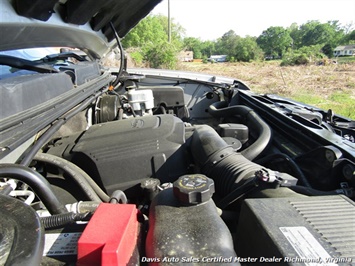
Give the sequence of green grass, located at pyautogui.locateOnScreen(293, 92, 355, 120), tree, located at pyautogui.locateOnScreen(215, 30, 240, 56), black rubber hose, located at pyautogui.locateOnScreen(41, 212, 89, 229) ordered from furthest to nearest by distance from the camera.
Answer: tree, located at pyautogui.locateOnScreen(215, 30, 240, 56)
green grass, located at pyautogui.locateOnScreen(293, 92, 355, 120)
black rubber hose, located at pyautogui.locateOnScreen(41, 212, 89, 229)

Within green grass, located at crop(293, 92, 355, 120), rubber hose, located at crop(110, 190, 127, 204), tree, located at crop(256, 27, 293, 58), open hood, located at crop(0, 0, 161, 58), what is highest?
tree, located at crop(256, 27, 293, 58)

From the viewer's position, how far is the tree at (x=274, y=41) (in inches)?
2003

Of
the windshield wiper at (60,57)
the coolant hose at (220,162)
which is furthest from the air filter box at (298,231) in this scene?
the windshield wiper at (60,57)

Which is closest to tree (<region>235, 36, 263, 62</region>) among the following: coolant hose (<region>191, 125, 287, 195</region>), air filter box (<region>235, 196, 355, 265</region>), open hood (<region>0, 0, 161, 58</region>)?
open hood (<region>0, 0, 161, 58</region>)

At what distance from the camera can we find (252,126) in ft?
5.17

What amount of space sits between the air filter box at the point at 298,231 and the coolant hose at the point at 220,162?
0.88 ft

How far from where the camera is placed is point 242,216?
0.66 metres

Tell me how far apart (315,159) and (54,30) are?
1.37 metres

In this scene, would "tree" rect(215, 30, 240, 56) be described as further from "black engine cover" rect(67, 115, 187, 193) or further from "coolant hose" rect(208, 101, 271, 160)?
"black engine cover" rect(67, 115, 187, 193)

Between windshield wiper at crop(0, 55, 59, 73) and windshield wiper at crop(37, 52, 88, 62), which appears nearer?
windshield wiper at crop(0, 55, 59, 73)

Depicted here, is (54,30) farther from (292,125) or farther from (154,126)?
(292,125)

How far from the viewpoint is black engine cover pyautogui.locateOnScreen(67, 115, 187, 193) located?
42.1 inches

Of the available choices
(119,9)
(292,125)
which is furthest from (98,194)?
(119,9)

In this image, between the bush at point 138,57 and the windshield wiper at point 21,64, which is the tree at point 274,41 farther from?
the windshield wiper at point 21,64
